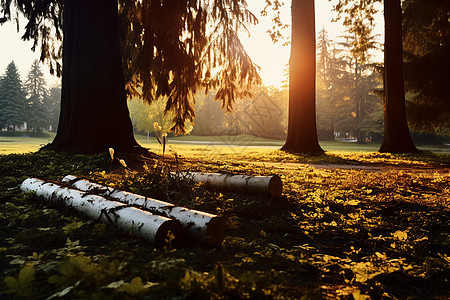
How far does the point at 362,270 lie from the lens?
274 cm

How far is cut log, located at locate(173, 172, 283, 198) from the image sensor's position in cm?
515

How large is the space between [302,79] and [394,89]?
470 cm

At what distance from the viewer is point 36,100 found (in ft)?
238

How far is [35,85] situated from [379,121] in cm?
7690

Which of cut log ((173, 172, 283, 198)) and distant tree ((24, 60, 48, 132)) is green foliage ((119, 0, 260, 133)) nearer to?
→ cut log ((173, 172, 283, 198))

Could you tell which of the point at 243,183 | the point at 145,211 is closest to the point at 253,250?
the point at 145,211

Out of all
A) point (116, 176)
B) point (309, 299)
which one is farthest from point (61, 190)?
point (309, 299)

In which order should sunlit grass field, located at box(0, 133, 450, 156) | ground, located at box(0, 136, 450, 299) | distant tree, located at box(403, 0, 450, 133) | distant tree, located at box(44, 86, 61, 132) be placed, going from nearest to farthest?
ground, located at box(0, 136, 450, 299)
distant tree, located at box(403, 0, 450, 133)
sunlit grass field, located at box(0, 133, 450, 156)
distant tree, located at box(44, 86, 61, 132)

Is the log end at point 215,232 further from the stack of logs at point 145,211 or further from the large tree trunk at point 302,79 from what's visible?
the large tree trunk at point 302,79

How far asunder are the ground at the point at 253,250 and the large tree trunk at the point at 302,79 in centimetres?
927

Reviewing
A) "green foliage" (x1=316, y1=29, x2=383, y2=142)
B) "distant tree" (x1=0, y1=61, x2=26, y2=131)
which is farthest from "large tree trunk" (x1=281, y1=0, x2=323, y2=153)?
"distant tree" (x1=0, y1=61, x2=26, y2=131)

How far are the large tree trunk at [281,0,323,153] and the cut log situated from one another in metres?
10.1

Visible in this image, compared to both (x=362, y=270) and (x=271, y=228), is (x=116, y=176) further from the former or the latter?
(x=362, y=270)

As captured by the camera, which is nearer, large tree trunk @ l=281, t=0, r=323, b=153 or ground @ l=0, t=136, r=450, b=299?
ground @ l=0, t=136, r=450, b=299
